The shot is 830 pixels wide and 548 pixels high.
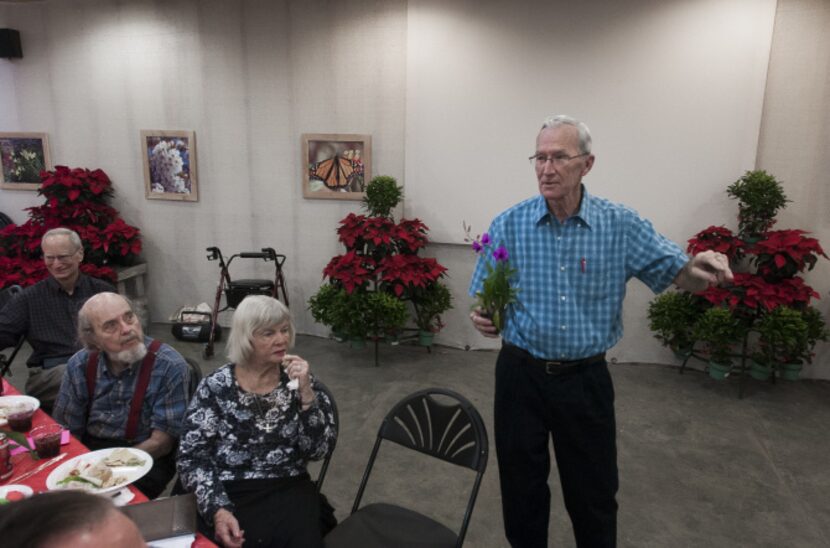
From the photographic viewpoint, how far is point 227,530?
1.89 metres

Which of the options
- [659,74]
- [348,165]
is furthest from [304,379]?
[659,74]

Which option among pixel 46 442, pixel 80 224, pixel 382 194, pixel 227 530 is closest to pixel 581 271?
pixel 227 530

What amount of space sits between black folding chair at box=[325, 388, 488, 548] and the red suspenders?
→ 959 mm

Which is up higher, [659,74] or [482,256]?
[659,74]

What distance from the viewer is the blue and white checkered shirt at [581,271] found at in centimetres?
214

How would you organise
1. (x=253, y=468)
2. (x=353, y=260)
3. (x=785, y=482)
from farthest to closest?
(x=353, y=260), (x=785, y=482), (x=253, y=468)

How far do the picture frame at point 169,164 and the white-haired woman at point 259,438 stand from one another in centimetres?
427

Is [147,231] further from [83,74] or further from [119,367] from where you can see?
[119,367]

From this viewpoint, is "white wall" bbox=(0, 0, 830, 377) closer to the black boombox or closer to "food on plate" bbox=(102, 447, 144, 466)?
the black boombox

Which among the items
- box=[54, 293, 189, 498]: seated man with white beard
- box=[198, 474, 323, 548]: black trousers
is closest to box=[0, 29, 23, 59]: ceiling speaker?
box=[54, 293, 189, 498]: seated man with white beard

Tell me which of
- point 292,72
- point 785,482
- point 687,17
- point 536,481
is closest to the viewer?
point 536,481

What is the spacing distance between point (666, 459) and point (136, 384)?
311 cm

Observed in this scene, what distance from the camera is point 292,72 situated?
5.56 m

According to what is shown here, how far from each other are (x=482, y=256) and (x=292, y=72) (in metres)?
4.07
